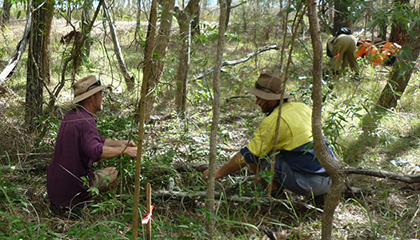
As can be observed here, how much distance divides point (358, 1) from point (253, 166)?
163cm

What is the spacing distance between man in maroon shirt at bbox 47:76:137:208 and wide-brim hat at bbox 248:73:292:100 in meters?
1.15

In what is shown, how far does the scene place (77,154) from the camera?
312 centimetres

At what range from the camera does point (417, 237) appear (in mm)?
2750

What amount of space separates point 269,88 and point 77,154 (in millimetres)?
1679

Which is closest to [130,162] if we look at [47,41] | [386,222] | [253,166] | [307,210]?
[253,166]

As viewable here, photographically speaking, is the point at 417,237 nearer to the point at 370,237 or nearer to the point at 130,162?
the point at 370,237

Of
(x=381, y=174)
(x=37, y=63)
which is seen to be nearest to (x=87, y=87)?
(x=37, y=63)

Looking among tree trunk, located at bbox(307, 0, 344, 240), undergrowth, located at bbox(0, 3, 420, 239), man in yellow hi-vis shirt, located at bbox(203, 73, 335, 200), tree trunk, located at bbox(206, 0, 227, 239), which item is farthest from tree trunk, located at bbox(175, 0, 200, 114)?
tree trunk, located at bbox(307, 0, 344, 240)

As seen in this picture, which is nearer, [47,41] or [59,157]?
[59,157]

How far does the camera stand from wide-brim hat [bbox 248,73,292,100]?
3.32m

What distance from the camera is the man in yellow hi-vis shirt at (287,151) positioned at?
314cm

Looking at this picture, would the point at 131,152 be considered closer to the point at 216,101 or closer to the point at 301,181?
the point at 216,101

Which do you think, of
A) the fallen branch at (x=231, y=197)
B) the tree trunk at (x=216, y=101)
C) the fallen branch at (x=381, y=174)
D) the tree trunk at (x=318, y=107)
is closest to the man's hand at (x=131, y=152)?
the fallen branch at (x=231, y=197)

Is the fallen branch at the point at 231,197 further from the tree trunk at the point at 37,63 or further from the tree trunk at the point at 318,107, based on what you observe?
the tree trunk at the point at 37,63
